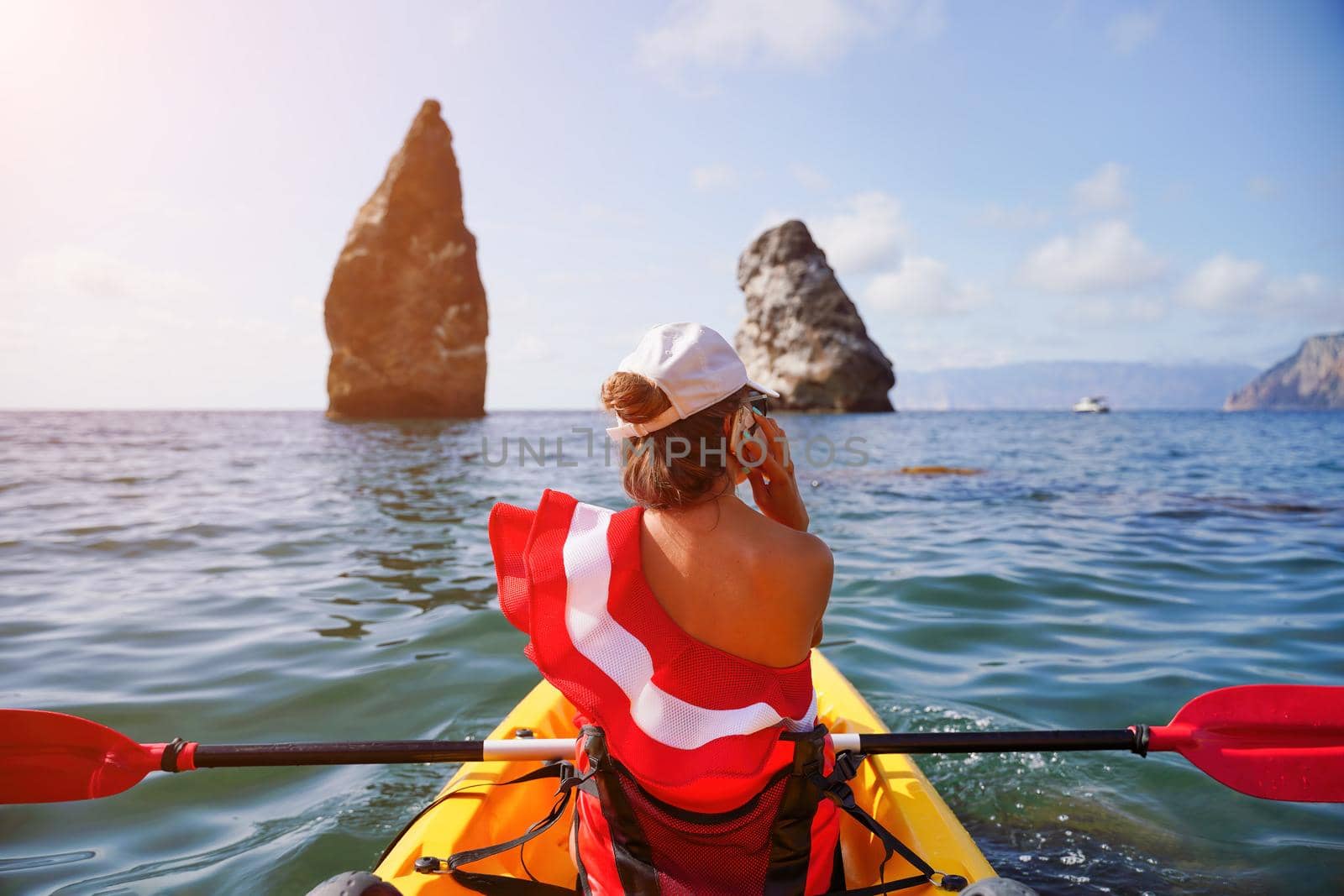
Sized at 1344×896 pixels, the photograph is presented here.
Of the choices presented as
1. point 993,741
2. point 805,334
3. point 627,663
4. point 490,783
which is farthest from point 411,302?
point 627,663

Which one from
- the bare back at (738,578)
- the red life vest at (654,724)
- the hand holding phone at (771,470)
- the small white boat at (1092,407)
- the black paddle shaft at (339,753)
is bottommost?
the black paddle shaft at (339,753)

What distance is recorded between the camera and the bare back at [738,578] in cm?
170

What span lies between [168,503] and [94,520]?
5.87 feet

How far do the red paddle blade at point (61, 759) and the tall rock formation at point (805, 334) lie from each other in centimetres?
6173

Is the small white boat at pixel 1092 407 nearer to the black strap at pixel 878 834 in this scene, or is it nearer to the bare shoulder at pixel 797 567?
the black strap at pixel 878 834

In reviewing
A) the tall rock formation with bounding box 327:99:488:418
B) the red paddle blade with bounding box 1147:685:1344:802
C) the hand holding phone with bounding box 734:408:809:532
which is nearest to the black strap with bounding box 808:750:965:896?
the hand holding phone with bounding box 734:408:809:532

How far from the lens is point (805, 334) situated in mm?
67812

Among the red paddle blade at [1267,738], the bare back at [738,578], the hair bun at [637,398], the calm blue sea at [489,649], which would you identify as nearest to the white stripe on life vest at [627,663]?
the bare back at [738,578]

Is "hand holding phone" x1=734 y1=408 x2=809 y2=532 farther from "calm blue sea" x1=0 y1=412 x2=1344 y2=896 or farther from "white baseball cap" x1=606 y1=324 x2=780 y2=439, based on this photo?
"calm blue sea" x1=0 y1=412 x2=1344 y2=896

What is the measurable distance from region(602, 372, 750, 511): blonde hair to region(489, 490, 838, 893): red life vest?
92mm

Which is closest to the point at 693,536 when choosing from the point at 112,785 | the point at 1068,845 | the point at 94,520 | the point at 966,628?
the point at 112,785

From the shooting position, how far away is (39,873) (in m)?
3.08

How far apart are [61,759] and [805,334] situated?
221ft

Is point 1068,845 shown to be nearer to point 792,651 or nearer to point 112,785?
point 792,651
